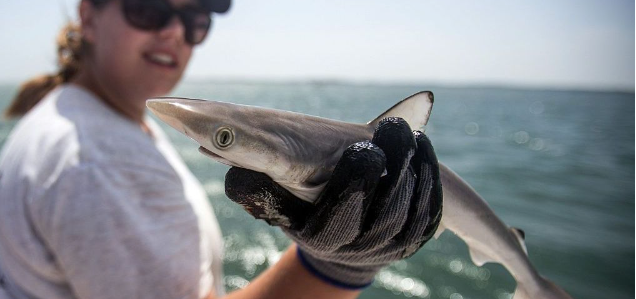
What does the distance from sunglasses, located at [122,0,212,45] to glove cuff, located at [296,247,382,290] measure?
2.02 metres

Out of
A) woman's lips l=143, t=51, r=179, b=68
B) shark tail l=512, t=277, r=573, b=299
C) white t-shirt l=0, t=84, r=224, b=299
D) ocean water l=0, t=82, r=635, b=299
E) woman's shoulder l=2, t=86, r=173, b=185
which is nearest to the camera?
white t-shirt l=0, t=84, r=224, b=299

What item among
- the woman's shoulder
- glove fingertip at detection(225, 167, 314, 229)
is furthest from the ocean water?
glove fingertip at detection(225, 167, 314, 229)

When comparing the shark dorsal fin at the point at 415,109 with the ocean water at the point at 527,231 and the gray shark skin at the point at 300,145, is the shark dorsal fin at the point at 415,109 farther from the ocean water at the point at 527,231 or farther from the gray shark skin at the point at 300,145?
the ocean water at the point at 527,231

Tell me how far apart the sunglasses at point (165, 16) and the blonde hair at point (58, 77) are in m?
0.66

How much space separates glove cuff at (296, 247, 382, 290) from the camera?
1898 millimetres

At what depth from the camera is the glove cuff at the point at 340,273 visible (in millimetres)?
1898

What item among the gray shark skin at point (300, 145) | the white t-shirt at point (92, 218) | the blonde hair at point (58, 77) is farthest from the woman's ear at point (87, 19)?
the gray shark skin at point (300, 145)

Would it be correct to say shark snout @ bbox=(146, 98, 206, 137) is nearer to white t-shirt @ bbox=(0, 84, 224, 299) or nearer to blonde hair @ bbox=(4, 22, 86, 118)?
white t-shirt @ bbox=(0, 84, 224, 299)

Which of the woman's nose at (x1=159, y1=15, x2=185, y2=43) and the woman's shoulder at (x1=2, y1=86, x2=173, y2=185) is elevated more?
the woman's nose at (x1=159, y1=15, x2=185, y2=43)

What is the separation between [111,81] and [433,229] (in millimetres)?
2360

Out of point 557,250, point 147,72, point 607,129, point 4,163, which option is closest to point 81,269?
point 4,163

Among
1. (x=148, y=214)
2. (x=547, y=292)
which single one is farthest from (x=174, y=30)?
(x=547, y=292)

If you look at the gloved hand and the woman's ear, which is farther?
the woman's ear

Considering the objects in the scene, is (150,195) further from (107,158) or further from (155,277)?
(155,277)
